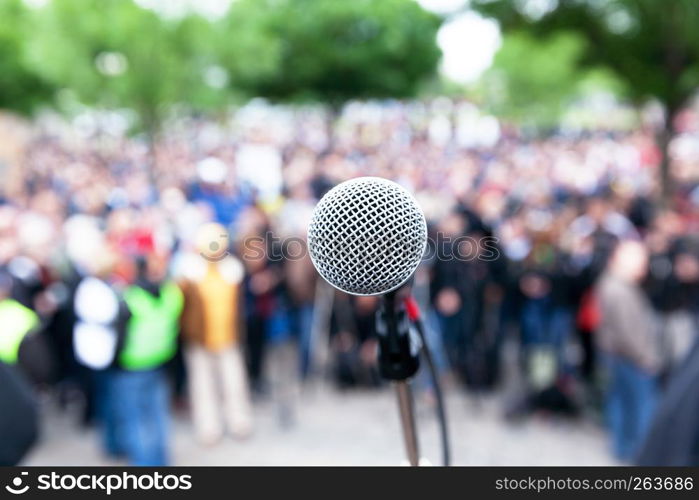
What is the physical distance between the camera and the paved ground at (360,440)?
6227 mm

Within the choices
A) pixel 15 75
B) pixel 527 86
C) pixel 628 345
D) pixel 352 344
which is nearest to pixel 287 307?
pixel 352 344

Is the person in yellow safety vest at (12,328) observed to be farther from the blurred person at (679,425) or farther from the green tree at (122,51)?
the green tree at (122,51)

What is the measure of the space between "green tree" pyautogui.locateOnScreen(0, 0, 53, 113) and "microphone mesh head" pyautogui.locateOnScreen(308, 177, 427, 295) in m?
23.6

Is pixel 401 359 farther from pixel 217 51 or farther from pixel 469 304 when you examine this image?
pixel 217 51

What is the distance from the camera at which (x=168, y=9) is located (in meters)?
11.7

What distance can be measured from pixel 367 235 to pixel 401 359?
1.39 ft

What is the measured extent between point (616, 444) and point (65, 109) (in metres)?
28.3

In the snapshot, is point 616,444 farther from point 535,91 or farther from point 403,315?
point 535,91

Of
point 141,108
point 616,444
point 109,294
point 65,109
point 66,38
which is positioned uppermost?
point 65,109

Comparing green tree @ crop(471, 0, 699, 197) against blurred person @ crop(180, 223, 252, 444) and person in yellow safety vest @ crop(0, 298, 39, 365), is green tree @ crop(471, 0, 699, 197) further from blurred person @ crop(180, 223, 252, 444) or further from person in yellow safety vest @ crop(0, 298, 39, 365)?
person in yellow safety vest @ crop(0, 298, 39, 365)

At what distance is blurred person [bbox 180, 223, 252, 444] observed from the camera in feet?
20.9

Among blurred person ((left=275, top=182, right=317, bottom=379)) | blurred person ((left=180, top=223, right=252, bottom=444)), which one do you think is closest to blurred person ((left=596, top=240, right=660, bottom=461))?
blurred person ((left=275, top=182, right=317, bottom=379))

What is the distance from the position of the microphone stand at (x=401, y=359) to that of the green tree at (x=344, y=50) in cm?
1883
